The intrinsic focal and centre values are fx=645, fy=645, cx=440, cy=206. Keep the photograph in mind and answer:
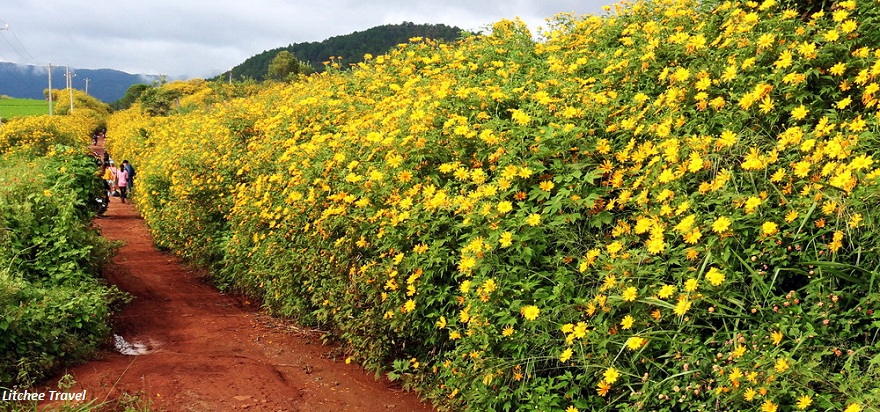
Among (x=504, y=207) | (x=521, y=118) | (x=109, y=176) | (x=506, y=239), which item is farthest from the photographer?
(x=109, y=176)

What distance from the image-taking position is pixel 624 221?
301 cm

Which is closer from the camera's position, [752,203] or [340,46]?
[752,203]

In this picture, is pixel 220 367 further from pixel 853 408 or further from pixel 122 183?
pixel 122 183

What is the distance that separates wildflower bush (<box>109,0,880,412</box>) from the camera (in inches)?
90.7

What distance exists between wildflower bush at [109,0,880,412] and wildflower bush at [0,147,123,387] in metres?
1.57

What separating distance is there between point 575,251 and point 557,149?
639 mm

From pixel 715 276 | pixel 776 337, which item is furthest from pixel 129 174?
pixel 776 337

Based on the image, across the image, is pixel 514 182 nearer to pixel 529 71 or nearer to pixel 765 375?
pixel 765 375

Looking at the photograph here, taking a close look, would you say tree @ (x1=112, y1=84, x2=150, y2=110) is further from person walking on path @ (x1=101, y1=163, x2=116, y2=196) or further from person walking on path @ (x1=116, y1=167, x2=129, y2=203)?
person walking on path @ (x1=116, y1=167, x2=129, y2=203)

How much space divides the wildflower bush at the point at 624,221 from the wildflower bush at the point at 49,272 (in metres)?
1.57

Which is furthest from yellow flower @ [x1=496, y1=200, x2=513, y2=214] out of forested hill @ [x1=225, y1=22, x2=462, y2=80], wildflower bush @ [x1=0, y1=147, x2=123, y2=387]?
forested hill @ [x1=225, y1=22, x2=462, y2=80]

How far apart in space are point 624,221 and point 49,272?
4.63m

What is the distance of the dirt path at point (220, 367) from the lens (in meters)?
3.81

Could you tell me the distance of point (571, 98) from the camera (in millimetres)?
3912
